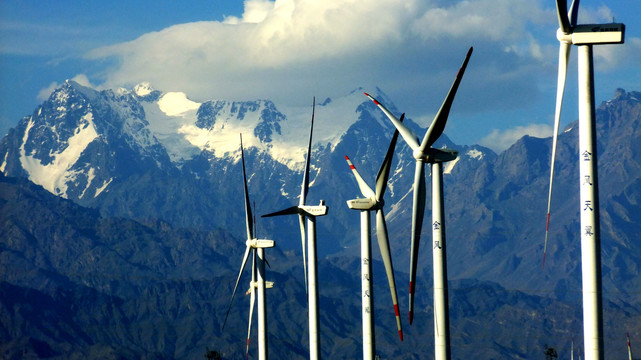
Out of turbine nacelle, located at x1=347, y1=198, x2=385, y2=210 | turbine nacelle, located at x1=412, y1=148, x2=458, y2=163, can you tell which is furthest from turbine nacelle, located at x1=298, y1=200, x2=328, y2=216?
turbine nacelle, located at x1=412, y1=148, x2=458, y2=163

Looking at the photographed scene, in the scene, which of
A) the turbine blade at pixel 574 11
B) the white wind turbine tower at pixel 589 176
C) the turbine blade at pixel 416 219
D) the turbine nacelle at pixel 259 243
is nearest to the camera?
the white wind turbine tower at pixel 589 176

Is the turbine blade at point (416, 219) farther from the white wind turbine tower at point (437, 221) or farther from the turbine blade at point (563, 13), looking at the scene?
the turbine blade at point (563, 13)

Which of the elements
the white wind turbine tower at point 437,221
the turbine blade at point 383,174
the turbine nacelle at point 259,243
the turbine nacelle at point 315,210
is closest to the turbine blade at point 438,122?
the white wind turbine tower at point 437,221

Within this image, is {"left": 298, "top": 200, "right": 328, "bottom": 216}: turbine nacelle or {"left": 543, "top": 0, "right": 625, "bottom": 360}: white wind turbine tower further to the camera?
{"left": 298, "top": 200, "right": 328, "bottom": 216}: turbine nacelle

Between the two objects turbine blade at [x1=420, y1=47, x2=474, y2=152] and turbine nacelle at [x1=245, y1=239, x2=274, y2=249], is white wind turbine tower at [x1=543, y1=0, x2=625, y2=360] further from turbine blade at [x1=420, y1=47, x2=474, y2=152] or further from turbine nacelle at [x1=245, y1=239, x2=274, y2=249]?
turbine nacelle at [x1=245, y1=239, x2=274, y2=249]

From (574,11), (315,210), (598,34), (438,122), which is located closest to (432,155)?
(438,122)

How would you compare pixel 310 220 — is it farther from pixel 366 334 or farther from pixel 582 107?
pixel 582 107

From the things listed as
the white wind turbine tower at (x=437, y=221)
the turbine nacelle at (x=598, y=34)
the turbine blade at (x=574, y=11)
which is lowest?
the white wind turbine tower at (x=437, y=221)

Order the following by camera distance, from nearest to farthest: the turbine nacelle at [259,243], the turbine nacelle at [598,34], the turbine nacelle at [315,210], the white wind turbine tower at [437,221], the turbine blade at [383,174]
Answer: the turbine nacelle at [598,34] < the white wind turbine tower at [437,221] < the turbine blade at [383,174] < the turbine nacelle at [315,210] < the turbine nacelle at [259,243]

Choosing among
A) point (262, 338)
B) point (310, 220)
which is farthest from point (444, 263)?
point (262, 338)

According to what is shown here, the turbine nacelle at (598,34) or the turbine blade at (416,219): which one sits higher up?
the turbine nacelle at (598,34)

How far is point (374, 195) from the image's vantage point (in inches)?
5728

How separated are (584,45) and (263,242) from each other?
323 ft

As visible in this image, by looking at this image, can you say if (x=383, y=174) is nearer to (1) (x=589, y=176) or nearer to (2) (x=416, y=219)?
(2) (x=416, y=219)
